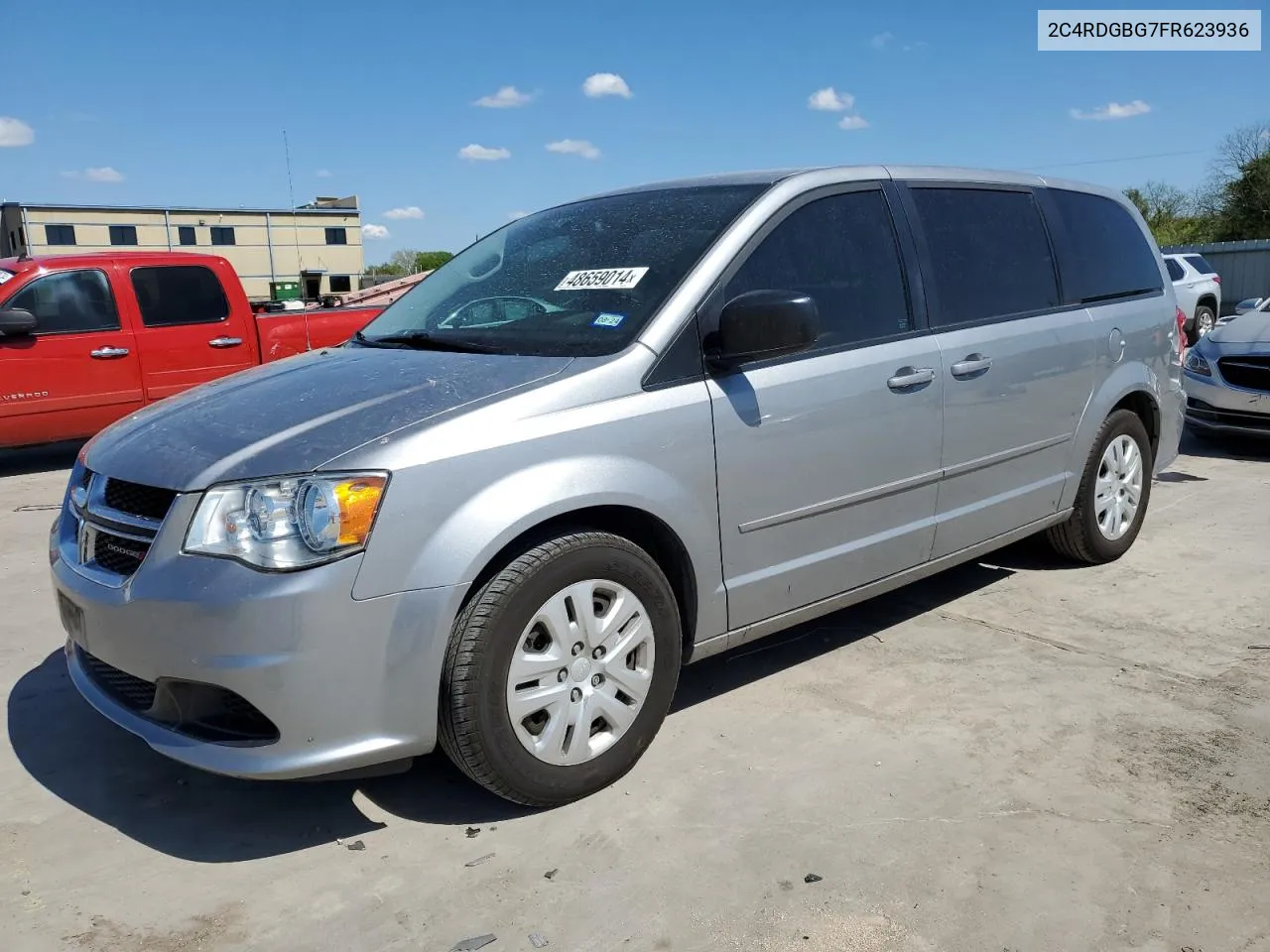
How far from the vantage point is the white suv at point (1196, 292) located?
16.9 metres

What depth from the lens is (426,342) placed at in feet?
11.8

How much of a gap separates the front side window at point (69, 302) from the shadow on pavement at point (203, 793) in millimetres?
5170

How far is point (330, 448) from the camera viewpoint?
2662 millimetres

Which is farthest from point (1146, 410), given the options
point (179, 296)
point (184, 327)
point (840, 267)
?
point (179, 296)

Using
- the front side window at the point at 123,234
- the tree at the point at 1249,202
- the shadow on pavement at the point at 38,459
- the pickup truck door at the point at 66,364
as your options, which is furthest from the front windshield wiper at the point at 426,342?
the front side window at the point at 123,234

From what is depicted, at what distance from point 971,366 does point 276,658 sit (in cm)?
276

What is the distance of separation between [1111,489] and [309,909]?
4165mm

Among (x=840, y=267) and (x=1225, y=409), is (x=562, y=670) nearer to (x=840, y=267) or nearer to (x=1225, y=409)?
(x=840, y=267)

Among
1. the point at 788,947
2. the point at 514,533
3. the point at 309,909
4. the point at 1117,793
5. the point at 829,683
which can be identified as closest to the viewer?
the point at 788,947

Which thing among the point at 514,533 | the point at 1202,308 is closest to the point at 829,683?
the point at 514,533

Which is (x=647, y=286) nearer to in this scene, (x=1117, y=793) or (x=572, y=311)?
(x=572, y=311)

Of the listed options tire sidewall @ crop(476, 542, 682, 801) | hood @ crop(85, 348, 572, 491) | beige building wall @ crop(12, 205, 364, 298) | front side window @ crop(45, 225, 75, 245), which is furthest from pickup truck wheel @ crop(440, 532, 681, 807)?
front side window @ crop(45, 225, 75, 245)

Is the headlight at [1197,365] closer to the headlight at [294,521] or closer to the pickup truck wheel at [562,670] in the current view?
the pickup truck wheel at [562,670]

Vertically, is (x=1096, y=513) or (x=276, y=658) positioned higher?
(x=276, y=658)
